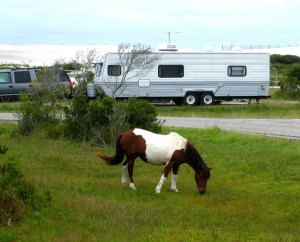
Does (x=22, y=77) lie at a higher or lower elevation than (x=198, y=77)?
higher

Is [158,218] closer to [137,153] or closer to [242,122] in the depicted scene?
[137,153]

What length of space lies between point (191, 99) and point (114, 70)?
4.67 m

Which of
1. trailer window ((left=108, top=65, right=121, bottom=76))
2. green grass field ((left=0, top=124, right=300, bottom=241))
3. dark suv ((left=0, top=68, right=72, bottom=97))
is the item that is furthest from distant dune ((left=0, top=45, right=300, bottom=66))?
green grass field ((left=0, top=124, right=300, bottom=241))

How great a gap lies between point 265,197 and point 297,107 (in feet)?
56.3

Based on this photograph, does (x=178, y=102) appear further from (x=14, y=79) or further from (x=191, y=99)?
(x=14, y=79)

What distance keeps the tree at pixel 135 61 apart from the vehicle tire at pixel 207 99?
342 cm

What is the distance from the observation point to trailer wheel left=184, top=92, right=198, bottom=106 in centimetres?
2376

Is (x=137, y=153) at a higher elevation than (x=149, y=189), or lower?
higher

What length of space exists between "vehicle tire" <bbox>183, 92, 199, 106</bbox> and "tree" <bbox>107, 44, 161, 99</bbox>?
2684 mm

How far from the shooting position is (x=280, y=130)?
14.8 metres

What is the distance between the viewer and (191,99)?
78.3 feet

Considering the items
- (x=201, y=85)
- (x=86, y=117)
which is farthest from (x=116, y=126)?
(x=201, y=85)

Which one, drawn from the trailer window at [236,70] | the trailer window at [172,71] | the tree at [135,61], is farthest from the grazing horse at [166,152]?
the trailer window at [236,70]

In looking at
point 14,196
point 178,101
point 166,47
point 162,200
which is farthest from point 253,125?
point 14,196
